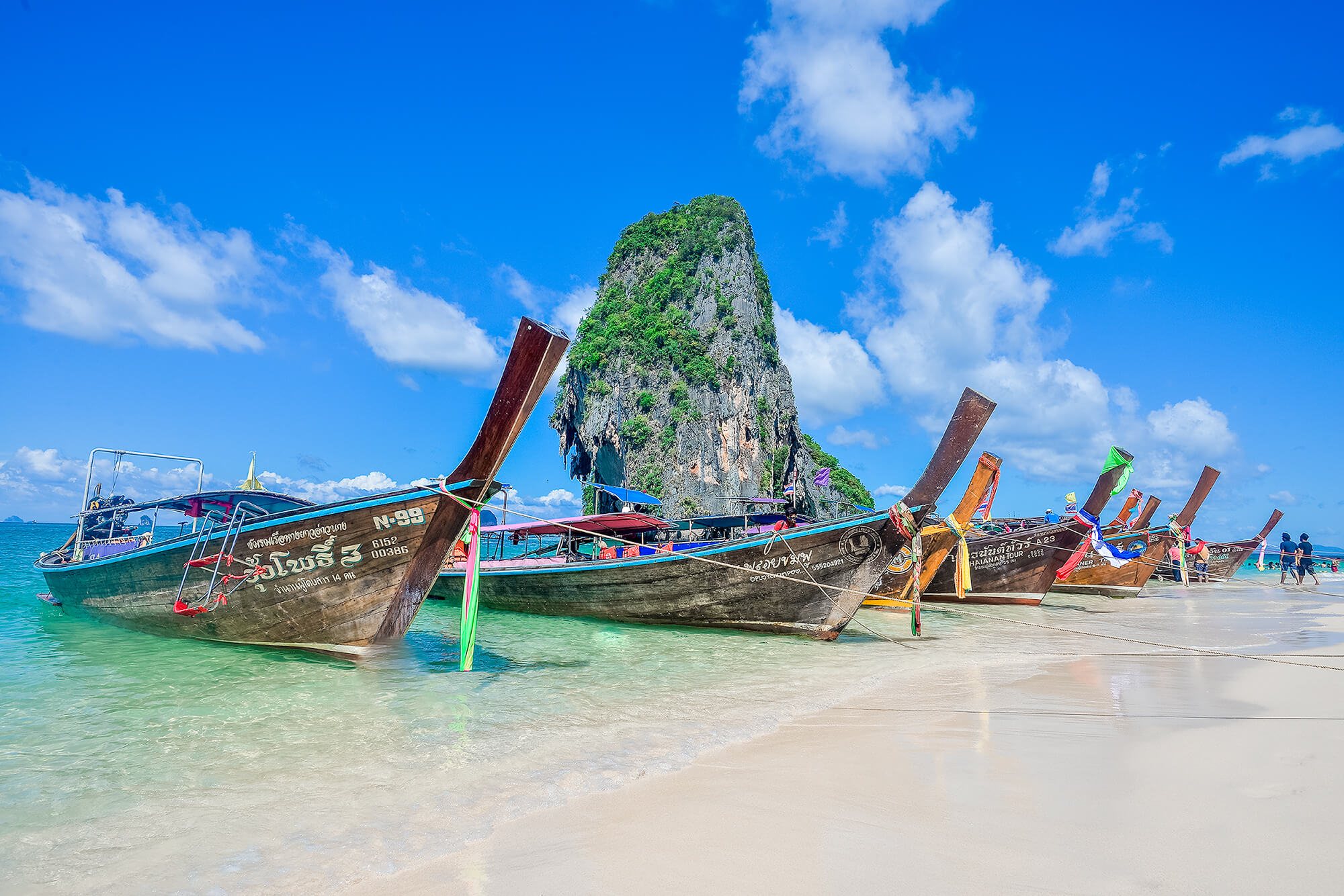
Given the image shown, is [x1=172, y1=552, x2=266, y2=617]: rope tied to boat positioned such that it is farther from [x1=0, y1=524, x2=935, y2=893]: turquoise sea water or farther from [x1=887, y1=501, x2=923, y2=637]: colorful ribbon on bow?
[x1=887, y1=501, x2=923, y2=637]: colorful ribbon on bow

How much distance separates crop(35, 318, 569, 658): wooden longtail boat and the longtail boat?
37239mm

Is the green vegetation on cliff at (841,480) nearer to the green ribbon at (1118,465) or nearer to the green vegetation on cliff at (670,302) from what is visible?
the green vegetation on cliff at (670,302)

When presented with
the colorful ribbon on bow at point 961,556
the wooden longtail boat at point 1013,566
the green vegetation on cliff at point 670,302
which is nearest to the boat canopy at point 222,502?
the colorful ribbon on bow at point 961,556

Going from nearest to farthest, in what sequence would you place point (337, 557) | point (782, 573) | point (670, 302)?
point (337, 557) → point (782, 573) → point (670, 302)

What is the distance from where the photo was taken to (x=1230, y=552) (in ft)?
108

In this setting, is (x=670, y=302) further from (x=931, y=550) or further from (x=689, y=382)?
(x=931, y=550)

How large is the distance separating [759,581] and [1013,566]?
1009cm

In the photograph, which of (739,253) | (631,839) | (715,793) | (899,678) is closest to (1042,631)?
(899,678)

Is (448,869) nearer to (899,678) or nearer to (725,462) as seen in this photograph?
(899,678)

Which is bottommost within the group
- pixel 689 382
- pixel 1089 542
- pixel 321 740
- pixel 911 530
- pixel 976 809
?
pixel 321 740

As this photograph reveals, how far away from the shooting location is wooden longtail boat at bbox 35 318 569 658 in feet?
24.1

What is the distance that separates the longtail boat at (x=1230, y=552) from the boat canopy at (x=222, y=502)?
38569 millimetres

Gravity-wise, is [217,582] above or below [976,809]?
above

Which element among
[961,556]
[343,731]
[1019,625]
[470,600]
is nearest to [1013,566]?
[1019,625]
